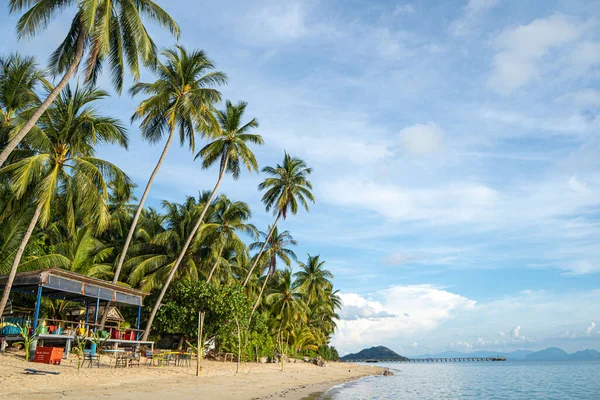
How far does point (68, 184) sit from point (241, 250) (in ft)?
51.5

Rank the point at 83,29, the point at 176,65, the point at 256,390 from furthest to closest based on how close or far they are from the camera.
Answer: the point at 176,65, the point at 256,390, the point at 83,29

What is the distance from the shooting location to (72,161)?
16.8 metres

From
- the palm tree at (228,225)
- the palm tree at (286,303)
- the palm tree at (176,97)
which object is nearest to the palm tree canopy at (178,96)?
the palm tree at (176,97)

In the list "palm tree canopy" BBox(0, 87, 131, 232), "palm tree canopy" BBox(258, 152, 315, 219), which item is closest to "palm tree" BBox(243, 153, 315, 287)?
"palm tree canopy" BBox(258, 152, 315, 219)

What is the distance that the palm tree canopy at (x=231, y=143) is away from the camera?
2722 cm

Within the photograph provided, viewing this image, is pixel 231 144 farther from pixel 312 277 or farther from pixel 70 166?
pixel 312 277

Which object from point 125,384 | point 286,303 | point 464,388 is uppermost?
point 286,303

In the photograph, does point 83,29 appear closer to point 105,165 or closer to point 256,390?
point 105,165

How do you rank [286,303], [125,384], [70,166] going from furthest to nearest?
1. [286,303]
2. [70,166]
3. [125,384]

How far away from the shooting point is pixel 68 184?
16812mm

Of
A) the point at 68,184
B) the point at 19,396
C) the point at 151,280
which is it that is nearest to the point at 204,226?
the point at 151,280

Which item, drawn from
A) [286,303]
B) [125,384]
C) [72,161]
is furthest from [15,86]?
[286,303]

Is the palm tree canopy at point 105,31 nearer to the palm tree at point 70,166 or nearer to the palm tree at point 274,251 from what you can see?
the palm tree at point 70,166

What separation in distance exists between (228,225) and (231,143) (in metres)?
6.41
